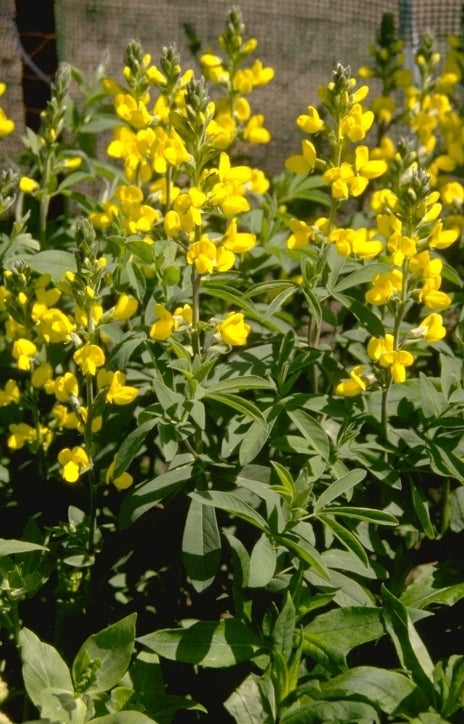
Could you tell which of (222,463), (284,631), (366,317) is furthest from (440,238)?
(284,631)

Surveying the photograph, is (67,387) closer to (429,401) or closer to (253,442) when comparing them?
(253,442)

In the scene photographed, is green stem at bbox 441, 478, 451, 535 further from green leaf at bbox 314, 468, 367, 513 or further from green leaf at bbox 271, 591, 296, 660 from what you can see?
green leaf at bbox 271, 591, 296, 660

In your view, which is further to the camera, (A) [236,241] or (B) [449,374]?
(B) [449,374]

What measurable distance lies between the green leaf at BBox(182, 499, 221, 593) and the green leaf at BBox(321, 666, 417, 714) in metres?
0.33

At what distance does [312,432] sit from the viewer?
1.93 meters

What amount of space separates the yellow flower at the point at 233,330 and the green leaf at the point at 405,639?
24.3 inches

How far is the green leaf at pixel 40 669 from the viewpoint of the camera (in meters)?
1.66

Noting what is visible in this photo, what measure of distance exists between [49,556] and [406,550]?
0.90 meters

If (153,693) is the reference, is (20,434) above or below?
above

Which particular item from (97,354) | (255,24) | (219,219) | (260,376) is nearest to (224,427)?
(260,376)

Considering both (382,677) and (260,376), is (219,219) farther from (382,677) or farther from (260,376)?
(382,677)

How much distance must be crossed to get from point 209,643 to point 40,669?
1.13 ft

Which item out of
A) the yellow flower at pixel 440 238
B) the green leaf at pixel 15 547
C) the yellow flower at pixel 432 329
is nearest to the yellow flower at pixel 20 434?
the green leaf at pixel 15 547

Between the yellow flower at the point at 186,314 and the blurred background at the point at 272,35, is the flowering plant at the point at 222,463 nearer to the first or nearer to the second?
the yellow flower at the point at 186,314
